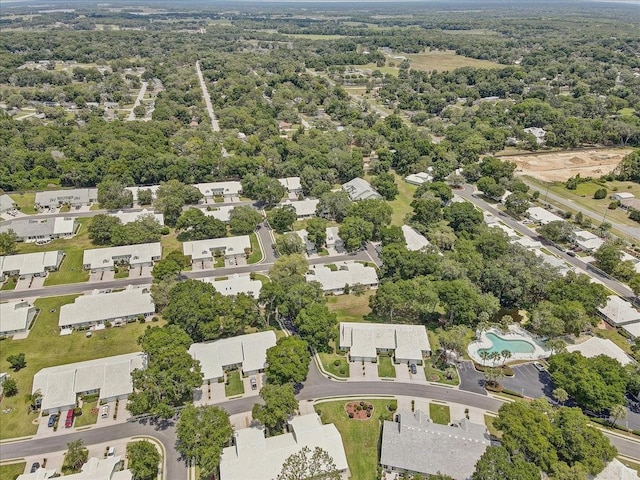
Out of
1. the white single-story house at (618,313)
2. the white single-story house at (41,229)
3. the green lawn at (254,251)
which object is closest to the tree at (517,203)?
the white single-story house at (618,313)

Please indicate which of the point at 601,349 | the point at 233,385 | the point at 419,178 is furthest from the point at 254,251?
the point at 601,349

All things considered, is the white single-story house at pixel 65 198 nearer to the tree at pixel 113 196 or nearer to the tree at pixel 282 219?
the tree at pixel 113 196

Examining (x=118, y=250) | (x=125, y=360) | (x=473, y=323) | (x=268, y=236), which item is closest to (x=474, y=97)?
(x=268, y=236)

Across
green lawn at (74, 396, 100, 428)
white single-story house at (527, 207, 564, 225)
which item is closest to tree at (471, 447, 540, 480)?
green lawn at (74, 396, 100, 428)

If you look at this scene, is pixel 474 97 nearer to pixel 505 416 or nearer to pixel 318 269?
pixel 318 269

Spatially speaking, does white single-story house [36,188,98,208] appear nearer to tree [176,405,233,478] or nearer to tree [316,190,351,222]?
tree [316,190,351,222]
